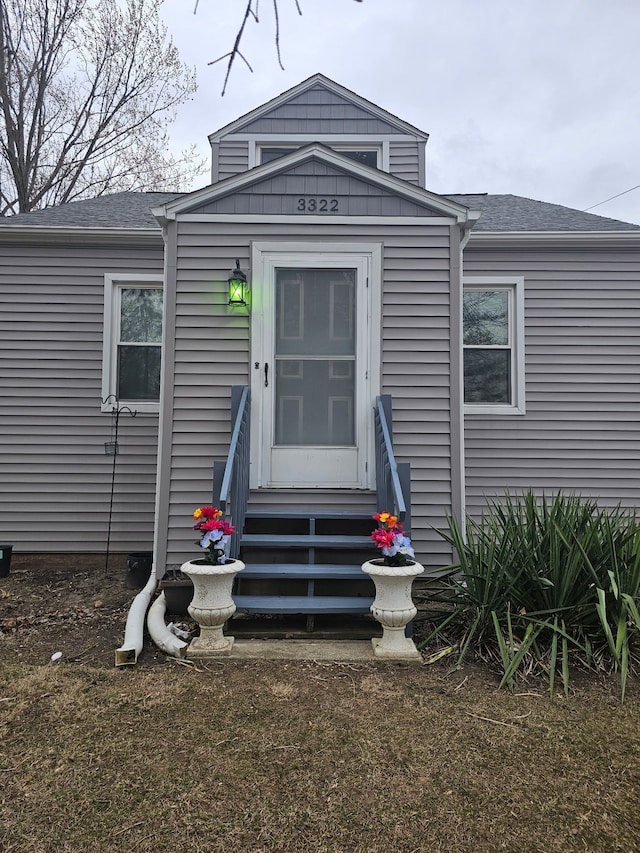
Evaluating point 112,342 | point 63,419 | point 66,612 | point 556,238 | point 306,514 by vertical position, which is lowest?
point 66,612

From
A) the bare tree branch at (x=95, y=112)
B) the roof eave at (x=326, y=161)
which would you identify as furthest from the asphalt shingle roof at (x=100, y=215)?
the bare tree branch at (x=95, y=112)

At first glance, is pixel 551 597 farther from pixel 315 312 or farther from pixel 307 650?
pixel 315 312

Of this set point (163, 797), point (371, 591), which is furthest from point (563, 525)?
point (163, 797)

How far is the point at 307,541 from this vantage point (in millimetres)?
3945

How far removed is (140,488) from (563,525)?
4086mm

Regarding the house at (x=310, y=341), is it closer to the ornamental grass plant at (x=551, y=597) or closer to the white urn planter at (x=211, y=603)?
the ornamental grass plant at (x=551, y=597)

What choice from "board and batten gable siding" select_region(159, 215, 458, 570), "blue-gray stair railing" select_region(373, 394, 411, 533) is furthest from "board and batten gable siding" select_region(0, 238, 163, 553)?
"blue-gray stair railing" select_region(373, 394, 411, 533)

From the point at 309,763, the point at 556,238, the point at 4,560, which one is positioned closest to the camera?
the point at 309,763

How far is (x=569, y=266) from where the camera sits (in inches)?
236

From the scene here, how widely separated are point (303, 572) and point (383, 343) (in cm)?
195

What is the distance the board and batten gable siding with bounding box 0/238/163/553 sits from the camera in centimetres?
573

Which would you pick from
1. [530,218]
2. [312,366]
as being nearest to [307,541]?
[312,366]

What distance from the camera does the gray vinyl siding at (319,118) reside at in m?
6.70

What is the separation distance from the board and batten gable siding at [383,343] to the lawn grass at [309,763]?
173cm
